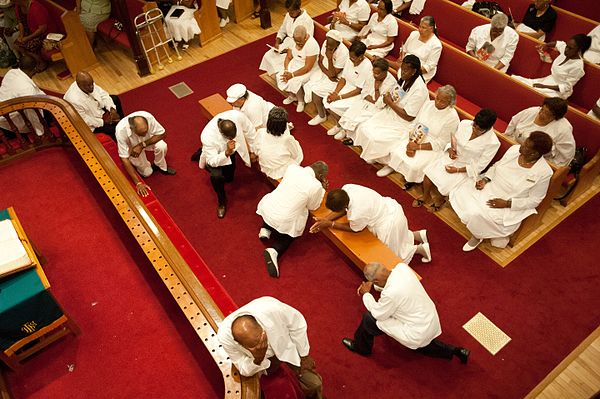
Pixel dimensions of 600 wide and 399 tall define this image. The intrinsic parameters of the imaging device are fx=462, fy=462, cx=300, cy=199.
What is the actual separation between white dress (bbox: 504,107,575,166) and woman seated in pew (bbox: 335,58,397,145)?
138cm

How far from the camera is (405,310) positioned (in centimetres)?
328

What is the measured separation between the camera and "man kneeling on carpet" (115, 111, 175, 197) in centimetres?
448

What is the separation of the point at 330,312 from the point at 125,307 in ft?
5.70

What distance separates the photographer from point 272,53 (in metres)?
6.61

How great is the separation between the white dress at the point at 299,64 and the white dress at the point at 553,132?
2.57 metres

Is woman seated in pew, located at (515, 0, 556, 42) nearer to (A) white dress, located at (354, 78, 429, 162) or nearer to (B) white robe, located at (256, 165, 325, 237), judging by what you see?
(A) white dress, located at (354, 78, 429, 162)

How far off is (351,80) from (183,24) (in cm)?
308

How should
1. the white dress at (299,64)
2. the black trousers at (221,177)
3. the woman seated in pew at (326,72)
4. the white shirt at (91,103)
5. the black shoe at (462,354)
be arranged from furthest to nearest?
the white dress at (299,64) < the woman seated in pew at (326,72) < the white shirt at (91,103) < the black trousers at (221,177) < the black shoe at (462,354)

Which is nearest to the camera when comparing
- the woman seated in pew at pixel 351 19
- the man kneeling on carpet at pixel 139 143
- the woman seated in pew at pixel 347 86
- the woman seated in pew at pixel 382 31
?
the man kneeling on carpet at pixel 139 143

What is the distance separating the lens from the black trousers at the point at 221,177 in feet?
15.5

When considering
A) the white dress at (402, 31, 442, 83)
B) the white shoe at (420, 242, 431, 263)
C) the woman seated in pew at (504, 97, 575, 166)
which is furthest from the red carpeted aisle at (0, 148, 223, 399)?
the white dress at (402, 31, 442, 83)

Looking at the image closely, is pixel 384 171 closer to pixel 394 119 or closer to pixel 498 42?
pixel 394 119

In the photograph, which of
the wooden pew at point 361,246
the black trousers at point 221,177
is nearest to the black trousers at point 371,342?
the wooden pew at point 361,246

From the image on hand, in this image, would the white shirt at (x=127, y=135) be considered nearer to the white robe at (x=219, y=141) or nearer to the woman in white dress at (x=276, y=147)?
the white robe at (x=219, y=141)
